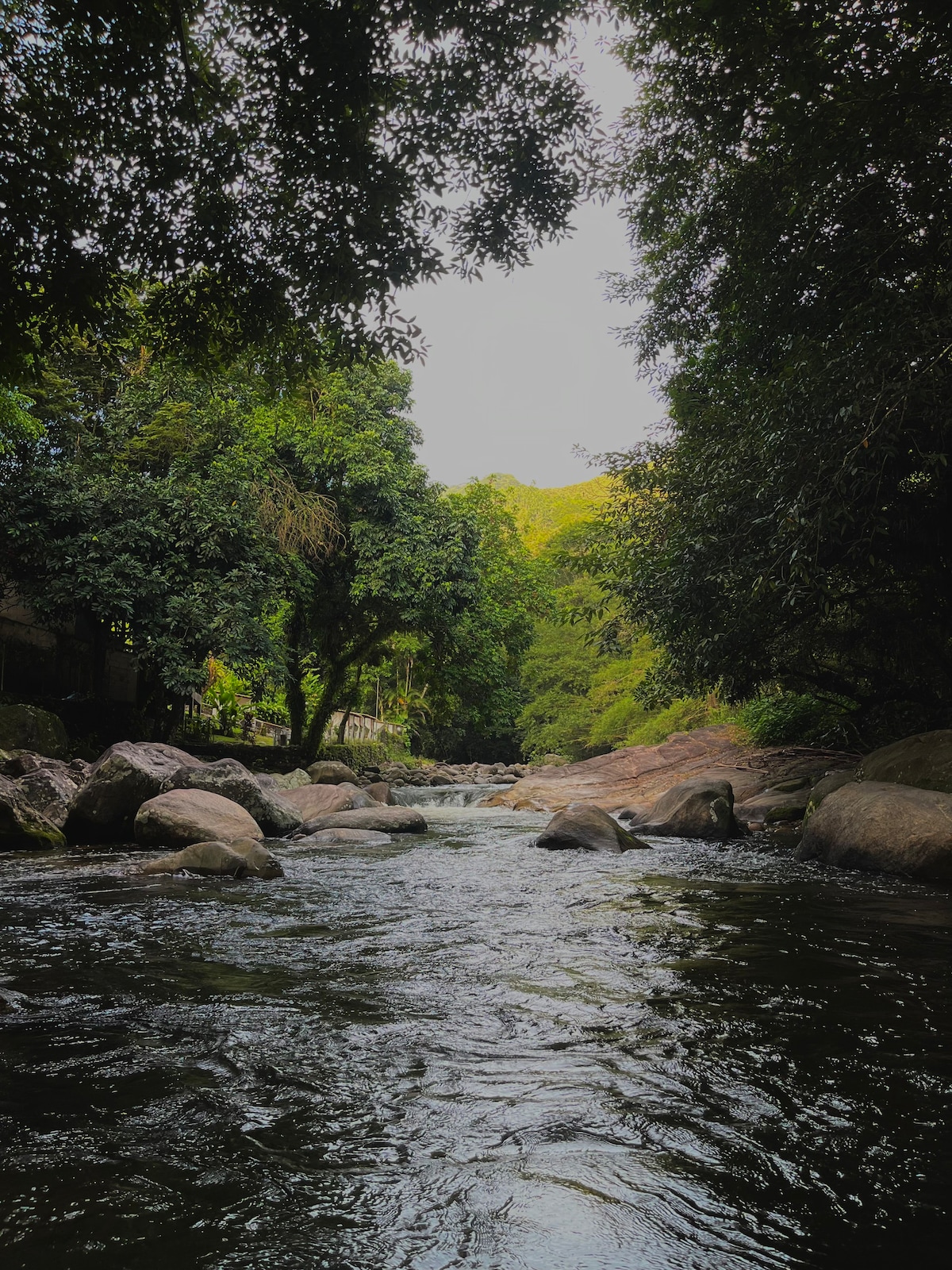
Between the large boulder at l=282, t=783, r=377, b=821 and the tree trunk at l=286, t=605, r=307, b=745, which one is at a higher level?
the tree trunk at l=286, t=605, r=307, b=745

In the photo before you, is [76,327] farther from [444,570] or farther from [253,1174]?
[444,570]

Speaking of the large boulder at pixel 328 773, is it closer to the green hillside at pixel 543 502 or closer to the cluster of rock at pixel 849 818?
the cluster of rock at pixel 849 818

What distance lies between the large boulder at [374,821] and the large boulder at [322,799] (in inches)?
21.3

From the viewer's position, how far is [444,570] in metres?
19.0

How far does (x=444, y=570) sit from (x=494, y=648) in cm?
354

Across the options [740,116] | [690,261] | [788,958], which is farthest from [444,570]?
[788,958]

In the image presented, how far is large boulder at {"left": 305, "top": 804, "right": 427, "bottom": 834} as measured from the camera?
12.2 metres

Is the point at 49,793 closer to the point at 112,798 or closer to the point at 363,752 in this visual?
the point at 112,798

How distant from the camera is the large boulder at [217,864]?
7641mm

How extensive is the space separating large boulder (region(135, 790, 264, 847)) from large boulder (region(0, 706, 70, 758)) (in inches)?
206

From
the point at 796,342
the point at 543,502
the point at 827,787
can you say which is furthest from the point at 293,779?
the point at 543,502

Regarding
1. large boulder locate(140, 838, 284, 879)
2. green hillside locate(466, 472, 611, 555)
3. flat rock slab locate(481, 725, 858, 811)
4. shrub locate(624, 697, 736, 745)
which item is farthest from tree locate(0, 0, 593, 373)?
green hillside locate(466, 472, 611, 555)

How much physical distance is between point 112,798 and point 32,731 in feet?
16.1

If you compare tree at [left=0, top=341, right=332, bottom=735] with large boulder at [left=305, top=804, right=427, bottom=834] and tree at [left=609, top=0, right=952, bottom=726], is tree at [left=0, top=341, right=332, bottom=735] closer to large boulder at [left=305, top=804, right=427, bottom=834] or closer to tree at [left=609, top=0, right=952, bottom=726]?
large boulder at [left=305, top=804, right=427, bottom=834]
